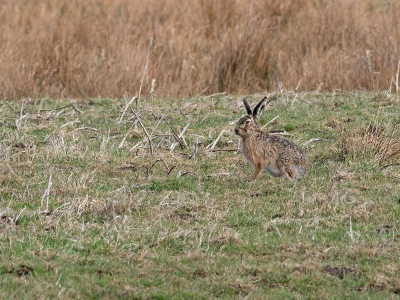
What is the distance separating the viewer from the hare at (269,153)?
9336mm

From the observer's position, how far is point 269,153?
9.43 meters

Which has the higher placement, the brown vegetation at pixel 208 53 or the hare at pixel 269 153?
the hare at pixel 269 153

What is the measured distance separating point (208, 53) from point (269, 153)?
829 centimetres

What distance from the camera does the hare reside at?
934cm

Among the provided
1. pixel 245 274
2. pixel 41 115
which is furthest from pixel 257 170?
pixel 41 115

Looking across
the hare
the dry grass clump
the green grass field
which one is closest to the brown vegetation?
the green grass field

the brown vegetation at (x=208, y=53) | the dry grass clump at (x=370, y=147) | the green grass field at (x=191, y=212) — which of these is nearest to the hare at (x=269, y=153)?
the green grass field at (x=191, y=212)

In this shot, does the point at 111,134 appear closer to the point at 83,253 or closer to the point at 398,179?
the point at 398,179

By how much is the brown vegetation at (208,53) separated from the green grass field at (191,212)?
3.39 metres

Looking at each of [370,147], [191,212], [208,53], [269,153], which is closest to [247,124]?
[269,153]

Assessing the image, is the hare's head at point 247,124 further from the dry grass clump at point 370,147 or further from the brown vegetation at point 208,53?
the brown vegetation at point 208,53

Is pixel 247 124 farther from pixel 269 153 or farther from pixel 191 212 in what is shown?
pixel 191 212

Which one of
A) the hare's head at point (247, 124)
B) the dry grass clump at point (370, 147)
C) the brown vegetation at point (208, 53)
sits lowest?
the brown vegetation at point (208, 53)

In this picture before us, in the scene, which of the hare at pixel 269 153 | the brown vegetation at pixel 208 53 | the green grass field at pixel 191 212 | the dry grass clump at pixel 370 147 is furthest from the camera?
the brown vegetation at pixel 208 53
